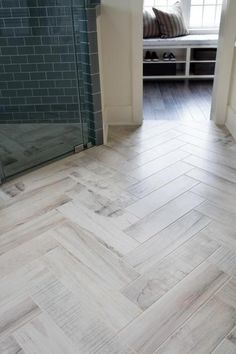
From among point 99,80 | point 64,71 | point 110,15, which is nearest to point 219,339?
point 99,80

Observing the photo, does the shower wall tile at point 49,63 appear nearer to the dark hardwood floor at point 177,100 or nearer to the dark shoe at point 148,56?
the dark hardwood floor at point 177,100

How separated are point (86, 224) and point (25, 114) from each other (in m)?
1.48

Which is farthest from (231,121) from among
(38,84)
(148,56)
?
(148,56)

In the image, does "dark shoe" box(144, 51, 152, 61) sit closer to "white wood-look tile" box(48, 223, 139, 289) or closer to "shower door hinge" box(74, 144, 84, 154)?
"shower door hinge" box(74, 144, 84, 154)

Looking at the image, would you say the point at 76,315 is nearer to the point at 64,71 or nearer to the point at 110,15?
the point at 64,71

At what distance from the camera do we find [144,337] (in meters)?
1.17

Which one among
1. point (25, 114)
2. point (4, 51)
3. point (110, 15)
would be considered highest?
point (110, 15)

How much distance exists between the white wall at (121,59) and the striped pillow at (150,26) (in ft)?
5.56

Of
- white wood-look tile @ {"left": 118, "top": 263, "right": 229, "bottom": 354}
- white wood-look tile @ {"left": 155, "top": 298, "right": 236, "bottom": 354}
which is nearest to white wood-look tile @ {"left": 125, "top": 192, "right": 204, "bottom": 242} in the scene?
white wood-look tile @ {"left": 118, "top": 263, "right": 229, "bottom": 354}

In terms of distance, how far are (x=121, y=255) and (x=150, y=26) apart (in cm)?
348

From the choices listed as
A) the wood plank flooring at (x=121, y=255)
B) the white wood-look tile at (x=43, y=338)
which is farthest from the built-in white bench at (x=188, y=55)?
the white wood-look tile at (x=43, y=338)

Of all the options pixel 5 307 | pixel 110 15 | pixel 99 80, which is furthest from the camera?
pixel 110 15

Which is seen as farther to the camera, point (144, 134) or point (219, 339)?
point (144, 134)

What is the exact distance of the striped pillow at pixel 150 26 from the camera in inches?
162
